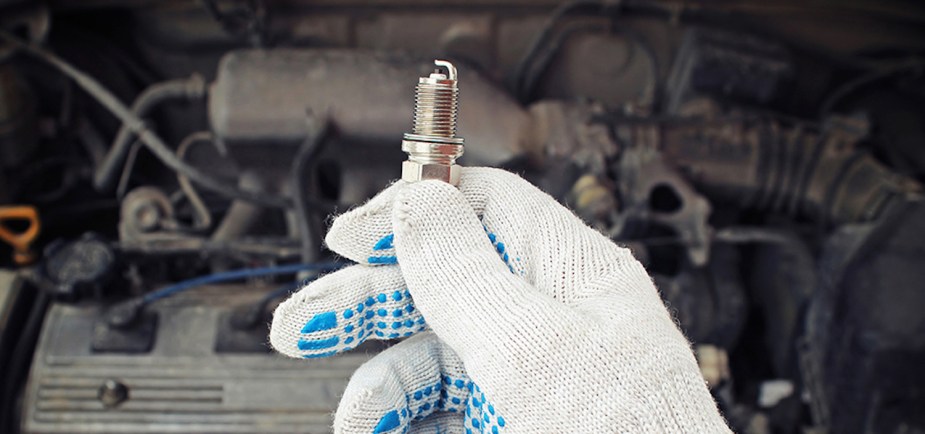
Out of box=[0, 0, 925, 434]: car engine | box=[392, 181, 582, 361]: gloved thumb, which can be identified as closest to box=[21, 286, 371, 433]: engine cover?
box=[0, 0, 925, 434]: car engine

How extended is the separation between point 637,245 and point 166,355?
720mm

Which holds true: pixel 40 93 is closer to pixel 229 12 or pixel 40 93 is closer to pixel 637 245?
pixel 229 12

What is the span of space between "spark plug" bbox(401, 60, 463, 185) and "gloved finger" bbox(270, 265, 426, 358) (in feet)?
0.31

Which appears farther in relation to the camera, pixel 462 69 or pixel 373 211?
pixel 462 69

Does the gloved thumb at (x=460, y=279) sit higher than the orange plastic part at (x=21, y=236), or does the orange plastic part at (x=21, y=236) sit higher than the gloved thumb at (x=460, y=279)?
the gloved thumb at (x=460, y=279)

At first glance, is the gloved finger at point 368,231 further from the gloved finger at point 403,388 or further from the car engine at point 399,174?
the car engine at point 399,174

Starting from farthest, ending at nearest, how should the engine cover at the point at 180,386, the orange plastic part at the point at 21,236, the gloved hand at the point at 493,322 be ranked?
the orange plastic part at the point at 21,236
the engine cover at the point at 180,386
the gloved hand at the point at 493,322

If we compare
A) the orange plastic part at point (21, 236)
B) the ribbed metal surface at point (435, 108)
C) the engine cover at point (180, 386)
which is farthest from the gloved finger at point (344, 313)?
the orange plastic part at point (21, 236)

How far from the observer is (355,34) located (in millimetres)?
1370

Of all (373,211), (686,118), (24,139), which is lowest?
(24,139)

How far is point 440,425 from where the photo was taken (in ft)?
2.13

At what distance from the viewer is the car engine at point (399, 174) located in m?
1.03

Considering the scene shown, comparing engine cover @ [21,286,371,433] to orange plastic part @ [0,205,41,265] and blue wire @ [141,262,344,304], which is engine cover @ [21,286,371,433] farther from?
orange plastic part @ [0,205,41,265]

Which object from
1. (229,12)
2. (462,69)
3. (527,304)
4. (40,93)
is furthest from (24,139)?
(527,304)
